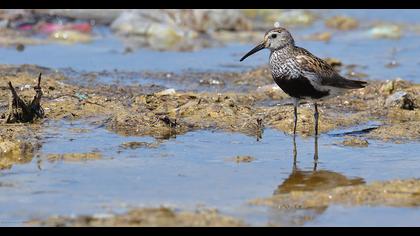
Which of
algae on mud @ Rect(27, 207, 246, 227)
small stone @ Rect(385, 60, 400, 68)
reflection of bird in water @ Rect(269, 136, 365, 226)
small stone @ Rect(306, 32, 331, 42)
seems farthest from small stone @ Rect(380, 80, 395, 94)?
algae on mud @ Rect(27, 207, 246, 227)

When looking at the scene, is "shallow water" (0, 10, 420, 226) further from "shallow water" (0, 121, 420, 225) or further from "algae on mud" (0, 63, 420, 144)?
"algae on mud" (0, 63, 420, 144)

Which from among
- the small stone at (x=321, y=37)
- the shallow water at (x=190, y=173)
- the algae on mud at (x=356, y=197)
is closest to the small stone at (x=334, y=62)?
the small stone at (x=321, y=37)

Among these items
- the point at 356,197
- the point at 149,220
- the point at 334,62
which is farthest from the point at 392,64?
the point at 149,220

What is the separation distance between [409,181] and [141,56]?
29.3 ft

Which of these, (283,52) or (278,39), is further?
(278,39)

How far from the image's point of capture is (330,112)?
11.5 meters

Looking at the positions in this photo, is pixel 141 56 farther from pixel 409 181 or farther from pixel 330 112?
pixel 409 181

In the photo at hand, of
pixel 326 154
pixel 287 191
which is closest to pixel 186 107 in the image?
pixel 326 154

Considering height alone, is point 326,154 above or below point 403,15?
below

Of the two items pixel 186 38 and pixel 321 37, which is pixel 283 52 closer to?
pixel 186 38

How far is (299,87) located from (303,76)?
0.43ft

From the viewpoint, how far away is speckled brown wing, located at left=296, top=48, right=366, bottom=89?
10438mm

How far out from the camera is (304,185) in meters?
8.09

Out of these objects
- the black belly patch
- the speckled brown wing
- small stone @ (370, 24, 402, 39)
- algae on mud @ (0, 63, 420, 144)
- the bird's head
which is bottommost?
algae on mud @ (0, 63, 420, 144)
